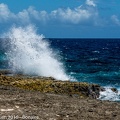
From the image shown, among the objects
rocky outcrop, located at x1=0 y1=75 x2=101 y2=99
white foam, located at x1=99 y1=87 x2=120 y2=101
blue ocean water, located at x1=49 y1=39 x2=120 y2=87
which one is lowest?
white foam, located at x1=99 y1=87 x2=120 y2=101

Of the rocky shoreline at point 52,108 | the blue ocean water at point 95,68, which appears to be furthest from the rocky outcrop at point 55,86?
the blue ocean water at point 95,68

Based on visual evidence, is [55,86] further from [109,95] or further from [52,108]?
[52,108]

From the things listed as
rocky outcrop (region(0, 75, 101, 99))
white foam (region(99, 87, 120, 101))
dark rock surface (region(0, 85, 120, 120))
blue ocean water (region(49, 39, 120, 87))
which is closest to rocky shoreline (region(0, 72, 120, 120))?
dark rock surface (region(0, 85, 120, 120))

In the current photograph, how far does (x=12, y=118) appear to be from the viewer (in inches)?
540

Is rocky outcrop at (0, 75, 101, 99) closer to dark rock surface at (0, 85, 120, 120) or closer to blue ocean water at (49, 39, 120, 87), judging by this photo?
dark rock surface at (0, 85, 120, 120)

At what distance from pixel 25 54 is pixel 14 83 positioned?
3263 centimetres

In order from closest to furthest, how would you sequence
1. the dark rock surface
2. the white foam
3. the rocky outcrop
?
the dark rock surface, the rocky outcrop, the white foam

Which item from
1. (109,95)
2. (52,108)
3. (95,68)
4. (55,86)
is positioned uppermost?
(95,68)

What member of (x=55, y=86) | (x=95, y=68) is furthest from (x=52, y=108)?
(x=95, y=68)

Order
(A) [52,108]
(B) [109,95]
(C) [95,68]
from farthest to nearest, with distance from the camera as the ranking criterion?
(C) [95,68], (B) [109,95], (A) [52,108]

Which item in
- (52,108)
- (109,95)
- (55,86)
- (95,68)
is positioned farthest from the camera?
(95,68)

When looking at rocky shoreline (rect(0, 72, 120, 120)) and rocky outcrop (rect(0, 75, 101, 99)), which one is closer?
rocky shoreline (rect(0, 72, 120, 120))

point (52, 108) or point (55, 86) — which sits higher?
point (55, 86)

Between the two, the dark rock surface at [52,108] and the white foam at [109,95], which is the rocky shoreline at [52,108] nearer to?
the dark rock surface at [52,108]
